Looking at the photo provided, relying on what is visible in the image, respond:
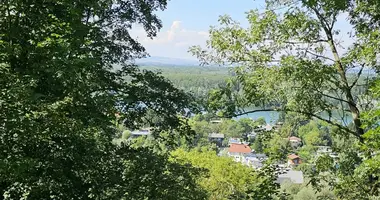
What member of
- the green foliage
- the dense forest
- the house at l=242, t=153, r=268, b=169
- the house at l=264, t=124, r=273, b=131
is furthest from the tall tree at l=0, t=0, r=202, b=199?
the green foliage

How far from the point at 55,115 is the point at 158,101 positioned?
8.18ft

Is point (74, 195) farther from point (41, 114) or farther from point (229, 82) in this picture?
point (229, 82)

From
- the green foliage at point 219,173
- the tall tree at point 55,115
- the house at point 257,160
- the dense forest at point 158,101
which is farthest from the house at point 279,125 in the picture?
the green foliage at point 219,173

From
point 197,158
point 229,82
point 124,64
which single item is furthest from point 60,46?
point 197,158

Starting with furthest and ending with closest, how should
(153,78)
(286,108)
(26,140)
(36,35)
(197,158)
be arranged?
(197,158) < (153,78) < (286,108) < (36,35) < (26,140)

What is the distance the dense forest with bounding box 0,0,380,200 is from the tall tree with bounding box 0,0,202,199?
0.01 metres

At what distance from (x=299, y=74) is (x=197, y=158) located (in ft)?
49.1

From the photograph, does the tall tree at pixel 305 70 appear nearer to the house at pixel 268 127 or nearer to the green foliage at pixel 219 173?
the house at pixel 268 127

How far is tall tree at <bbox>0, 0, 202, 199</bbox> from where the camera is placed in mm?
3324

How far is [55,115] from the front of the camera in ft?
11.6

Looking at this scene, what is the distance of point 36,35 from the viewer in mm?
3928

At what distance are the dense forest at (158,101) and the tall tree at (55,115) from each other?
14 mm

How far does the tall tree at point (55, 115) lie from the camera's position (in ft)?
10.9

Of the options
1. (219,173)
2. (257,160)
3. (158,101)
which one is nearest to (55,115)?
(158,101)
